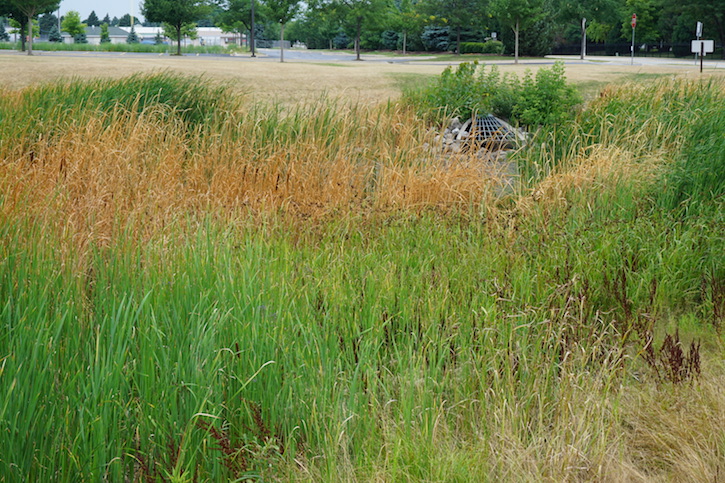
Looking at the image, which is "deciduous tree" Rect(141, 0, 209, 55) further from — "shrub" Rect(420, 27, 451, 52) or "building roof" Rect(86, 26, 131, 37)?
"building roof" Rect(86, 26, 131, 37)

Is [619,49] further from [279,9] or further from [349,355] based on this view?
Answer: [349,355]

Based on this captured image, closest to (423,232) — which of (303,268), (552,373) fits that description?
(303,268)

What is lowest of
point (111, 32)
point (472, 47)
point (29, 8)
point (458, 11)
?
point (472, 47)

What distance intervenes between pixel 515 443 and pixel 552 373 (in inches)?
26.8

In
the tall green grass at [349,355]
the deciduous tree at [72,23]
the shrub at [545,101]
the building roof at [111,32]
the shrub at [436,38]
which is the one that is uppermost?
the building roof at [111,32]

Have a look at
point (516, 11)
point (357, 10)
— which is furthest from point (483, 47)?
point (516, 11)

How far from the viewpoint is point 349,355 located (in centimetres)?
305

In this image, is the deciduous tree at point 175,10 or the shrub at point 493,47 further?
the shrub at point 493,47

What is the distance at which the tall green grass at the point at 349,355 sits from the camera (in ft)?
7.53

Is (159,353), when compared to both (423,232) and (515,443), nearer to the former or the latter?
(515,443)

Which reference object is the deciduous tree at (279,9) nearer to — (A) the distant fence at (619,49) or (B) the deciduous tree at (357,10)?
(B) the deciduous tree at (357,10)

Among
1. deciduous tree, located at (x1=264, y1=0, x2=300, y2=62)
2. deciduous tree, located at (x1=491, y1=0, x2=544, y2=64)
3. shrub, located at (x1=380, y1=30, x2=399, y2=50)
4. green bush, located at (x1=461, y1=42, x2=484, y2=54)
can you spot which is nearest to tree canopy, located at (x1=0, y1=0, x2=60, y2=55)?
deciduous tree, located at (x1=264, y1=0, x2=300, y2=62)

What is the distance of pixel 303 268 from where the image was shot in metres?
3.88

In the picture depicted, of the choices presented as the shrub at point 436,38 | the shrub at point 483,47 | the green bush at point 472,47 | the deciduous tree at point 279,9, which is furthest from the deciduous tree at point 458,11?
the deciduous tree at point 279,9
